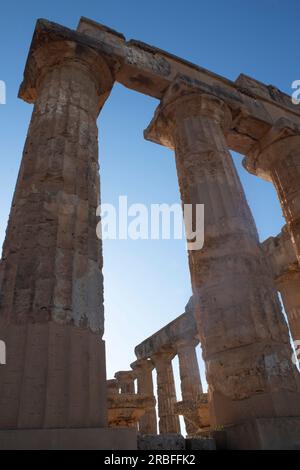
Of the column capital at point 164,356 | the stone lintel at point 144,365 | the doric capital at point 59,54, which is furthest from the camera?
the stone lintel at point 144,365

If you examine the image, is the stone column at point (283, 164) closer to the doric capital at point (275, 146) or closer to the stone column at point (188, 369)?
the doric capital at point (275, 146)

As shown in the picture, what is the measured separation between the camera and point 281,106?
10.4 metres

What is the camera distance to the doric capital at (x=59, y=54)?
21.8 feet

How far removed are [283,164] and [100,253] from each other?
626 cm

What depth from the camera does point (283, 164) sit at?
8.71m

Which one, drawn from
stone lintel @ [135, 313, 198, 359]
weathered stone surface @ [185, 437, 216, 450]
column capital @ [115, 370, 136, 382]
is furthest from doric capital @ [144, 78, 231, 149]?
column capital @ [115, 370, 136, 382]

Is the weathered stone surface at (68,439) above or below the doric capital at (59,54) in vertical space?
below

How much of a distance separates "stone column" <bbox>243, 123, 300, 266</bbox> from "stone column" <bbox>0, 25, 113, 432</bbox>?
197 inches

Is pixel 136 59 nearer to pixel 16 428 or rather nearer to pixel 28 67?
pixel 28 67

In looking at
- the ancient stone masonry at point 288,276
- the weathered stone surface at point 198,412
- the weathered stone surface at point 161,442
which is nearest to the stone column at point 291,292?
the ancient stone masonry at point 288,276

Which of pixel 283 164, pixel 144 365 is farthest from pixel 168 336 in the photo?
→ pixel 283 164

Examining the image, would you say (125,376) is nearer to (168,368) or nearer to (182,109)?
(168,368)

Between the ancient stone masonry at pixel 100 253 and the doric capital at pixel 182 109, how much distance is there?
29mm

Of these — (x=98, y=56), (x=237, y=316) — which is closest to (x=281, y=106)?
(x=98, y=56)
